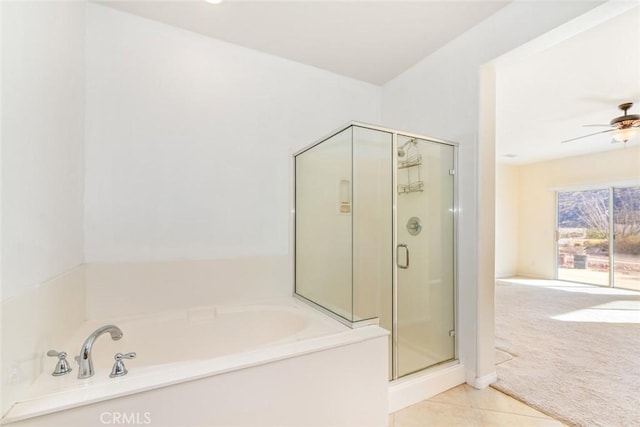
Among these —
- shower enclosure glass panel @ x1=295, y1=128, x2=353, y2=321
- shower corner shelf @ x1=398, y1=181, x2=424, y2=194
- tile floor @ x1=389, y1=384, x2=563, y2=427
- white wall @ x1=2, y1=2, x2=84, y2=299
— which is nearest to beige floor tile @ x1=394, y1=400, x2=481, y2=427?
tile floor @ x1=389, y1=384, x2=563, y2=427

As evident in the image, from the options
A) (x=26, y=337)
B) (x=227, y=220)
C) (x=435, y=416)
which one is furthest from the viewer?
(x=227, y=220)

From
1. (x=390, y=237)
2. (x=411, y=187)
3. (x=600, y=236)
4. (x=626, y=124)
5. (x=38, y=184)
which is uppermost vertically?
(x=626, y=124)

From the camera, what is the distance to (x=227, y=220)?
2.41 m

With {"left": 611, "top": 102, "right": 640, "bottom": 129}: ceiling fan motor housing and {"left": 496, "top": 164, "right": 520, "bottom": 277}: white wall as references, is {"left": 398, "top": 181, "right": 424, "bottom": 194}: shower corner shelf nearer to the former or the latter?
{"left": 611, "top": 102, "right": 640, "bottom": 129}: ceiling fan motor housing

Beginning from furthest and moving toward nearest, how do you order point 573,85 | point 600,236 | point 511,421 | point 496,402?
1. point 600,236
2. point 573,85
3. point 496,402
4. point 511,421

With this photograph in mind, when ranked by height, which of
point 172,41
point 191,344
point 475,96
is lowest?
point 191,344

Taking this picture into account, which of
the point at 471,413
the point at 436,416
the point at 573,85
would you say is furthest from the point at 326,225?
the point at 573,85

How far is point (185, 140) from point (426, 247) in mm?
2066

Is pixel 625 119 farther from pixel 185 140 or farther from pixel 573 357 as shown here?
pixel 185 140

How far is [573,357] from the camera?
2545 millimetres

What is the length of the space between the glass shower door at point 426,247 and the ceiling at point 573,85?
88cm

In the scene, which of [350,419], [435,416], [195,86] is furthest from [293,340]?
[195,86]

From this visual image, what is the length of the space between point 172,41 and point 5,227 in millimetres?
1823

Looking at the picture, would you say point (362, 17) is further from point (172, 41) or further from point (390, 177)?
point (172, 41)
